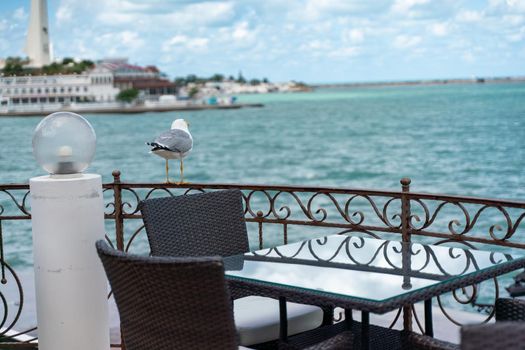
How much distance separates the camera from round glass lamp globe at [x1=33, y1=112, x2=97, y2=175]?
12.2ft

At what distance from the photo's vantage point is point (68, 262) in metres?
3.66

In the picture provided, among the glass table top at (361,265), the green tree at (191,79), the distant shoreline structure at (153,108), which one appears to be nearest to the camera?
the glass table top at (361,265)

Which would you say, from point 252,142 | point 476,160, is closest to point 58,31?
point 252,142

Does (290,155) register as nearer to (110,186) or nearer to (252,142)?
(252,142)

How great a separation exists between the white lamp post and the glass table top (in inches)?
27.3

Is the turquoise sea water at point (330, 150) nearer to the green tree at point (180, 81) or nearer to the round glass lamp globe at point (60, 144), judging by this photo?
the green tree at point (180, 81)

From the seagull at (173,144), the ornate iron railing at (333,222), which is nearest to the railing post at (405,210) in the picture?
the ornate iron railing at (333,222)

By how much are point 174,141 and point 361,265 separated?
187cm

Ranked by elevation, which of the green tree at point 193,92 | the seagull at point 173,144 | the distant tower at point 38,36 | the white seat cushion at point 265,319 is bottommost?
the white seat cushion at point 265,319

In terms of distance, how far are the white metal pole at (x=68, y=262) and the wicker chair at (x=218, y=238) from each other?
29 centimetres

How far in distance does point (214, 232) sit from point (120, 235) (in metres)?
1.00

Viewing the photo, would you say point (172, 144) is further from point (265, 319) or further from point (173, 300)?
point (173, 300)

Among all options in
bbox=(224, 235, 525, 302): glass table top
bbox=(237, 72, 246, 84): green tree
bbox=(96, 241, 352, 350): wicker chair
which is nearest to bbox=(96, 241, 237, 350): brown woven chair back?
bbox=(96, 241, 352, 350): wicker chair

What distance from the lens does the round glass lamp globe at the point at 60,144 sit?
12.2ft
